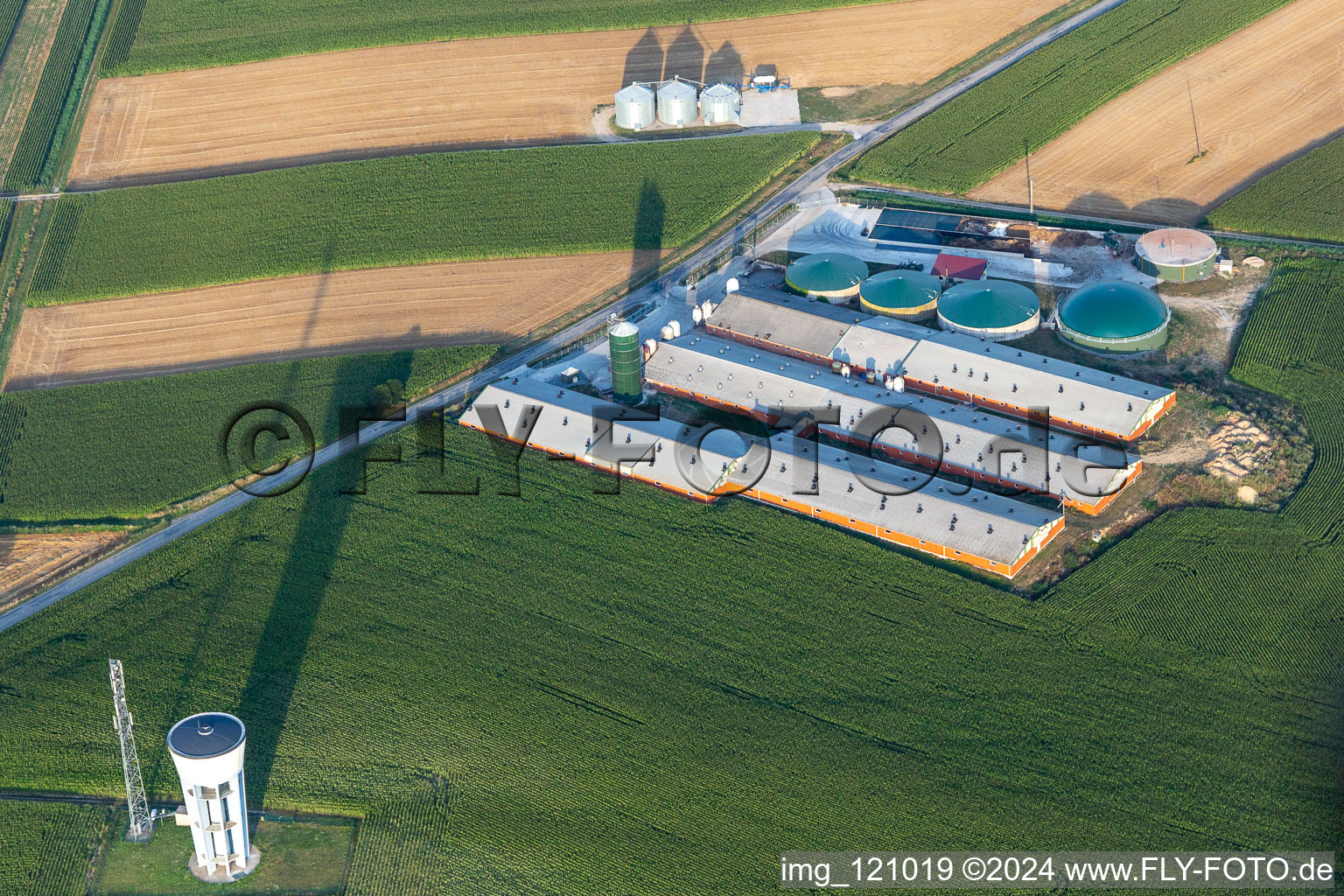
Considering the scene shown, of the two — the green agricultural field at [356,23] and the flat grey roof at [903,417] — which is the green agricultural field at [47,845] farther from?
the green agricultural field at [356,23]

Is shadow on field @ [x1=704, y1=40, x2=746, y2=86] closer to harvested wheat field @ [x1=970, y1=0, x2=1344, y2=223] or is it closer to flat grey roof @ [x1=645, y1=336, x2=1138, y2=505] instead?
harvested wheat field @ [x1=970, y1=0, x2=1344, y2=223]

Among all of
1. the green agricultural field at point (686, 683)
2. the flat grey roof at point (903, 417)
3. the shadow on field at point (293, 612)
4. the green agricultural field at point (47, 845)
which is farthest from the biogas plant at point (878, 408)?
the green agricultural field at point (47, 845)

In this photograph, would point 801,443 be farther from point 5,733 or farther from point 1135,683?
point 5,733

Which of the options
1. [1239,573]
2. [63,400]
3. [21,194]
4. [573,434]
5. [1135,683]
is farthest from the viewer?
[21,194]

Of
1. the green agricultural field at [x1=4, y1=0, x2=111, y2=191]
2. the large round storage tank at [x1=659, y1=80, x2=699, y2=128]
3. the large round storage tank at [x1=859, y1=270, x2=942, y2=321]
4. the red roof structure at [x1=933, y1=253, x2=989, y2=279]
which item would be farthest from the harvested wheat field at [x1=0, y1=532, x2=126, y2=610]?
the large round storage tank at [x1=659, y1=80, x2=699, y2=128]

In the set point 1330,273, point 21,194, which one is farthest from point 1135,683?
point 21,194

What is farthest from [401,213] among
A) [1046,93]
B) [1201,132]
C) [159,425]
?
[1201,132]
